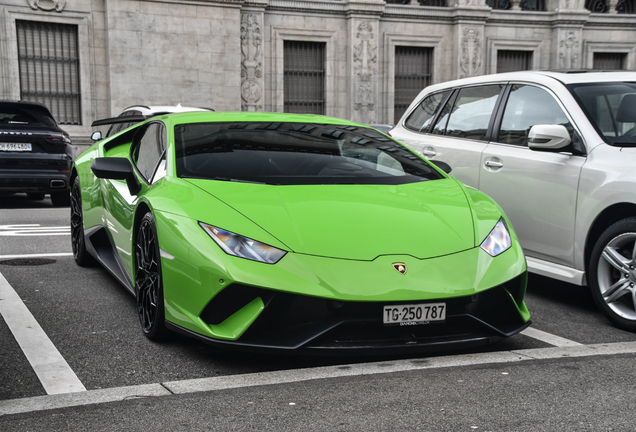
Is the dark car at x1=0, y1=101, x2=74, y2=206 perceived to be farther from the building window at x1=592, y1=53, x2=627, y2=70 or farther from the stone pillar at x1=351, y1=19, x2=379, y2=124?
the building window at x1=592, y1=53, x2=627, y2=70

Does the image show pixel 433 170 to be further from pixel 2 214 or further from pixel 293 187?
pixel 2 214

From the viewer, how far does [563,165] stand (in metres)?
5.21

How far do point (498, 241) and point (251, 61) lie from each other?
1984cm

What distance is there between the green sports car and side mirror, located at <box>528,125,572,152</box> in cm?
81

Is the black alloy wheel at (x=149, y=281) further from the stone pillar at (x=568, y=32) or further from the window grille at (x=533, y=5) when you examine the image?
the window grille at (x=533, y=5)

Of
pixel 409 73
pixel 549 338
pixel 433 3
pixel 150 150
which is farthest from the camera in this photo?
pixel 433 3

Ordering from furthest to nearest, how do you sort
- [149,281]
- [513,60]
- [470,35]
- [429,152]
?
[513,60], [470,35], [429,152], [149,281]

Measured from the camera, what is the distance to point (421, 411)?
3123 mm

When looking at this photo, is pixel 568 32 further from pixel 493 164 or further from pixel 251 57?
pixel 493 164

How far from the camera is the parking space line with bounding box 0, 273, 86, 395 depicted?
352cm

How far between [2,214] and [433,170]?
873 cm

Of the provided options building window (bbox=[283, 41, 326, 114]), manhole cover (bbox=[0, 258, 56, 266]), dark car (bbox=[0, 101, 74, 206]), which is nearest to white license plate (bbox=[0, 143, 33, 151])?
dark car (bbox=[0, 101, 74, 206])

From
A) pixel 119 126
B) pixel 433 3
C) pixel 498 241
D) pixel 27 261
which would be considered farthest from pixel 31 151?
pixel 433 3

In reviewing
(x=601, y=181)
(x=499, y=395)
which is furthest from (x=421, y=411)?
(x=601, y=181)
